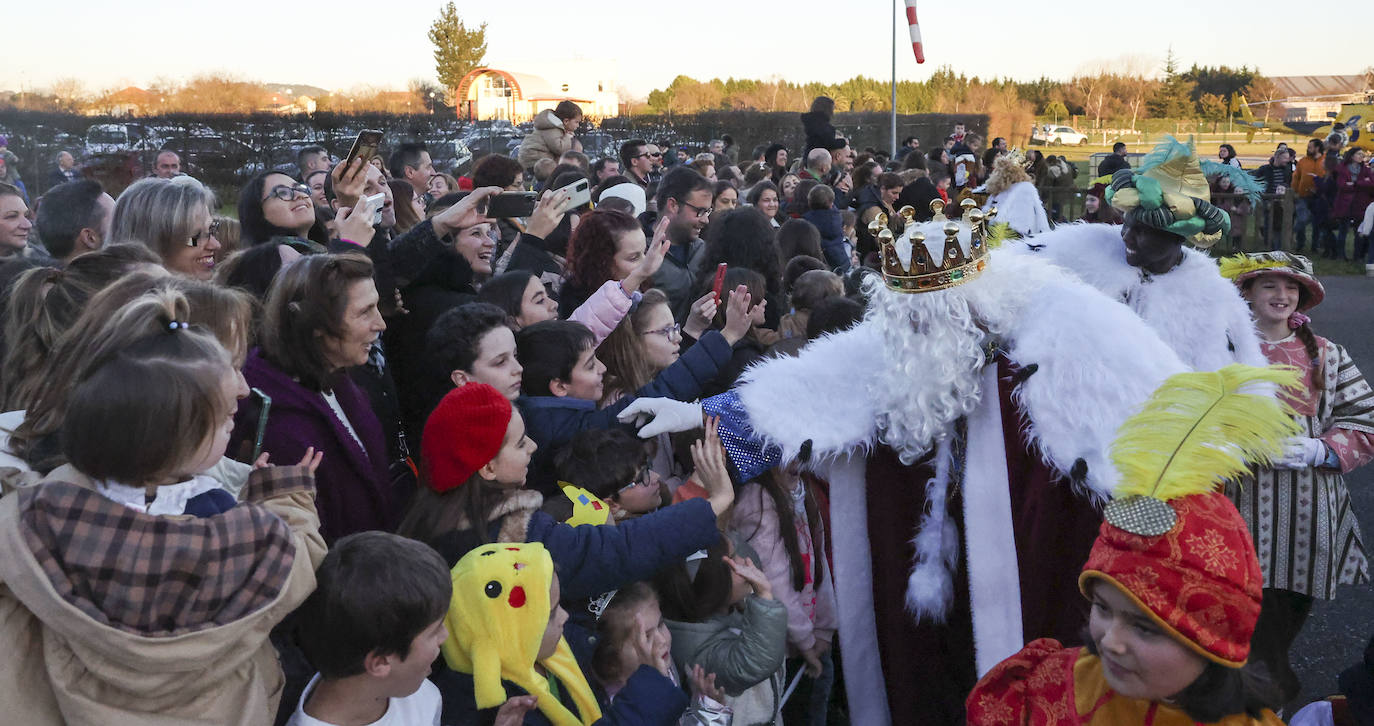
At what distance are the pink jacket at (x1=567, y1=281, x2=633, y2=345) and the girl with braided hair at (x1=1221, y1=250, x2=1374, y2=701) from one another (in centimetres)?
221

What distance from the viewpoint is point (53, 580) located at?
5.48 feet

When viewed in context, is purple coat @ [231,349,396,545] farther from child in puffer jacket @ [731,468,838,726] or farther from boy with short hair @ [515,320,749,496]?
child in puffer jacket @ [731,468,838,726]

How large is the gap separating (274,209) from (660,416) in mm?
2083

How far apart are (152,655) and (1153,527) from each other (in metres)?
1.67

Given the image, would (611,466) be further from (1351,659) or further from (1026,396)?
(1351,659)

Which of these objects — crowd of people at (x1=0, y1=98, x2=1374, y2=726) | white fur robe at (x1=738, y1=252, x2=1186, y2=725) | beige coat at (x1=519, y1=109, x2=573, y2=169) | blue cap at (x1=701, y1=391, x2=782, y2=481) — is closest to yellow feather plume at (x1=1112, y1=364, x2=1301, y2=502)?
crowd of people at (x1=0, y1=98, x2=1374, y2=726)

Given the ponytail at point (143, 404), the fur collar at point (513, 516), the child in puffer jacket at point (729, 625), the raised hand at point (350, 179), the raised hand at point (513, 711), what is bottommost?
the child in puffer jacket at point (729, 625)

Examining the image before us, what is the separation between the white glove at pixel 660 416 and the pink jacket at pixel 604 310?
0.89 m

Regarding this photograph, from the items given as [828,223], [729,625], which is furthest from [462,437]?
[828,223]

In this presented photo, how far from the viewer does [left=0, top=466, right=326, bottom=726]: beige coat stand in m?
1.67

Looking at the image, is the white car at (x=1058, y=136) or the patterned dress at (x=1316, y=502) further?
the white car at (x=1058, y=136)

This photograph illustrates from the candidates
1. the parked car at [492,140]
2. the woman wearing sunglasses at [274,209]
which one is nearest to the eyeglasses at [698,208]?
the woman wearing sunglasses at [274,209]

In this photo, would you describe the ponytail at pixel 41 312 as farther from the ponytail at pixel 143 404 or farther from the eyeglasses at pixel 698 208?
the eyeglasses at pixel 698 208

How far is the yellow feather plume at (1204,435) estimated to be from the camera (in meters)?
1.90
